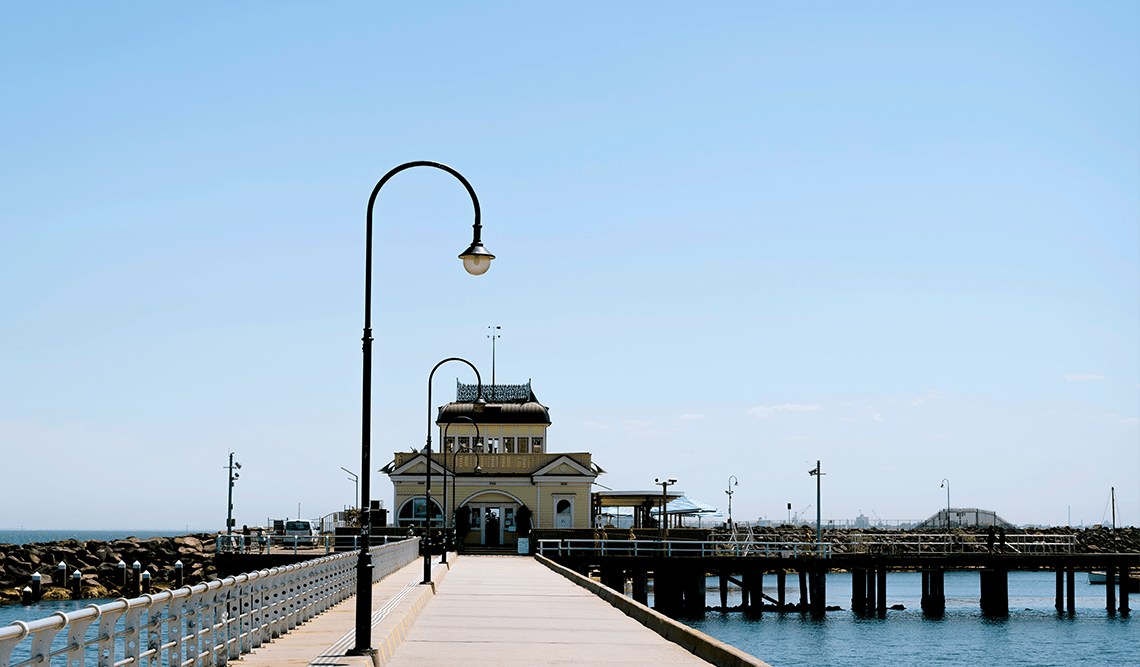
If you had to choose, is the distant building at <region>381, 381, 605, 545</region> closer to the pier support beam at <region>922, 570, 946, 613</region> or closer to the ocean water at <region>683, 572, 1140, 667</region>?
the ocean water at <region>683, 572, 1140, 667</region>

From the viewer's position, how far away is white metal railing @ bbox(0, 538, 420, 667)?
29.6 feet

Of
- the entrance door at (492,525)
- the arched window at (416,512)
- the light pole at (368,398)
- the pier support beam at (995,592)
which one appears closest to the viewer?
the light pole at (368,398)

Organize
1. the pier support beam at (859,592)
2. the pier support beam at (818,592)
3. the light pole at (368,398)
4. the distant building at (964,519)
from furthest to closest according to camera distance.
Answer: the distant building at (964,519), the pier support beam at (859,592), the pier support beam at (818,592), the light pole at (368,398)

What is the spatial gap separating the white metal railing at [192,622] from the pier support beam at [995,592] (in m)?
43.5

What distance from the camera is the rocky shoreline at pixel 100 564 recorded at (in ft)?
225

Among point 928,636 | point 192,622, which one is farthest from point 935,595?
point 192,622

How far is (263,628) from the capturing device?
17.4 meters

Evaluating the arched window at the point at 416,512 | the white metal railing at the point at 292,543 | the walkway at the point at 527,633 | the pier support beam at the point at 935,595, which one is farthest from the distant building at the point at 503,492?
the walkway at the point at 527,633

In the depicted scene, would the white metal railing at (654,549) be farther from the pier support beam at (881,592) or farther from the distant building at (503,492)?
the distant building at (503,492)

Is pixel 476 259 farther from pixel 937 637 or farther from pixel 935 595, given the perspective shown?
pixel 935 595

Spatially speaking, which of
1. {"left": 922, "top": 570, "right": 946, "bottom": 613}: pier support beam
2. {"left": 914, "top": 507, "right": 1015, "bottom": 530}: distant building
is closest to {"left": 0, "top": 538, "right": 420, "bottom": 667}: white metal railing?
{"left": 922, "top": 570, "right": 946, "bottom": 613}: pier support beam

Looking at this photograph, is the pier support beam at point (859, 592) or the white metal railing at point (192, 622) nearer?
the white metal railing at point (192, 622)

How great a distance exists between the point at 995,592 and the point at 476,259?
166 feet

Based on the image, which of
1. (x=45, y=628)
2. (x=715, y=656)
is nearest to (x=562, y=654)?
(x=715, y=656)
